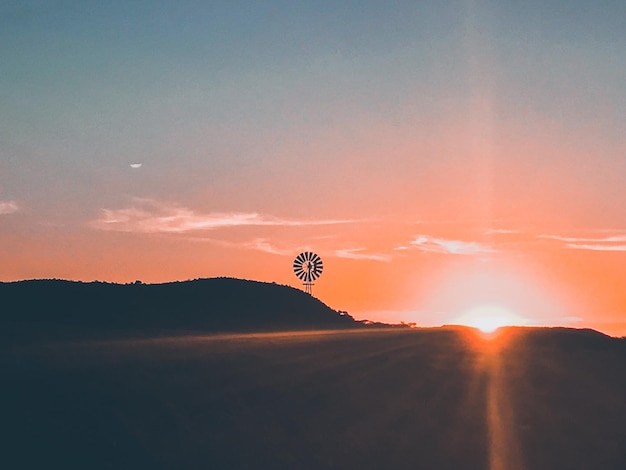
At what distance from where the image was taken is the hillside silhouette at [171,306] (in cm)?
8444

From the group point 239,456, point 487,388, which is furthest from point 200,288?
point 239,456

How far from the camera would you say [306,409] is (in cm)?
3244

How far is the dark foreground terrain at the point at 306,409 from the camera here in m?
27.8

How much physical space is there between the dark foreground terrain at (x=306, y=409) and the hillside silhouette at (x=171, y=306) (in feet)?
130

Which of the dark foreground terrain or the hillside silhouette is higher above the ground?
the hillside silhouette

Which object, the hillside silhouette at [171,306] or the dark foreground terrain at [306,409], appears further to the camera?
the hillside silhouette at [171,306]

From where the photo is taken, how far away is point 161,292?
97125 millimetres

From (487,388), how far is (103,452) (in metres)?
17.7

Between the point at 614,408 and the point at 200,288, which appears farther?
the point at 200,288

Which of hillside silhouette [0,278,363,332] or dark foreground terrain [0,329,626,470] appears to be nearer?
dark foreground terrain [0,329,626,470]

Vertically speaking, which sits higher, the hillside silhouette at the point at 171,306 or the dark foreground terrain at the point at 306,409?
the hillside silhouette at the point at 171,306

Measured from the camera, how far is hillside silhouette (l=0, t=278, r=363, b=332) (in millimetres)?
84438

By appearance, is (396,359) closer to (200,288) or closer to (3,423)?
(3,423)

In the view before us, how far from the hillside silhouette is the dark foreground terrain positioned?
39627 millimetres
